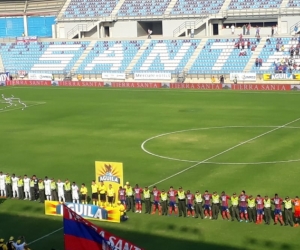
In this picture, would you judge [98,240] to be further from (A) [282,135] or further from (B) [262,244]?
(A) [282,135]

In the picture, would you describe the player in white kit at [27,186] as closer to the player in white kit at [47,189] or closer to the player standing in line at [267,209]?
the player in white kit at [47,189]

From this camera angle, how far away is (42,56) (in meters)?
81.2

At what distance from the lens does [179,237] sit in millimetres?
21703

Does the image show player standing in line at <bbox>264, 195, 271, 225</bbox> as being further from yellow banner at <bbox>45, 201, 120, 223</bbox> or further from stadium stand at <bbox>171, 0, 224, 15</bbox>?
stadium stand at <bbox>171, 0, 224, 15</bbox>

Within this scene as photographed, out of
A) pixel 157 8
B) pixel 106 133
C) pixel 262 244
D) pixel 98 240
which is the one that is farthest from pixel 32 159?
pixel 157 8

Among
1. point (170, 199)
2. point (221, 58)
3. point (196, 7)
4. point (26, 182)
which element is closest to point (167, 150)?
point (26, 182)

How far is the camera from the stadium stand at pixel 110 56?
74.9m

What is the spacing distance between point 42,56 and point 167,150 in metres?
49.1

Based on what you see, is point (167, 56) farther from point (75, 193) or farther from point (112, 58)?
point (75, 193)

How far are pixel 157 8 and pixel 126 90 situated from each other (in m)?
21.3

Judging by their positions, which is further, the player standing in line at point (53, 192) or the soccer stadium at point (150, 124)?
the player standing in line at point (53, 192)

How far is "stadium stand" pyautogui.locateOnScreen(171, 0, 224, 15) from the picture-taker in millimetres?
78812

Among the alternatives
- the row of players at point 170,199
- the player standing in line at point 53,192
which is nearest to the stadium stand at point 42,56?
the row of players at point 170,199

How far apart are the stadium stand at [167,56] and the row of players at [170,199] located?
44894mm
